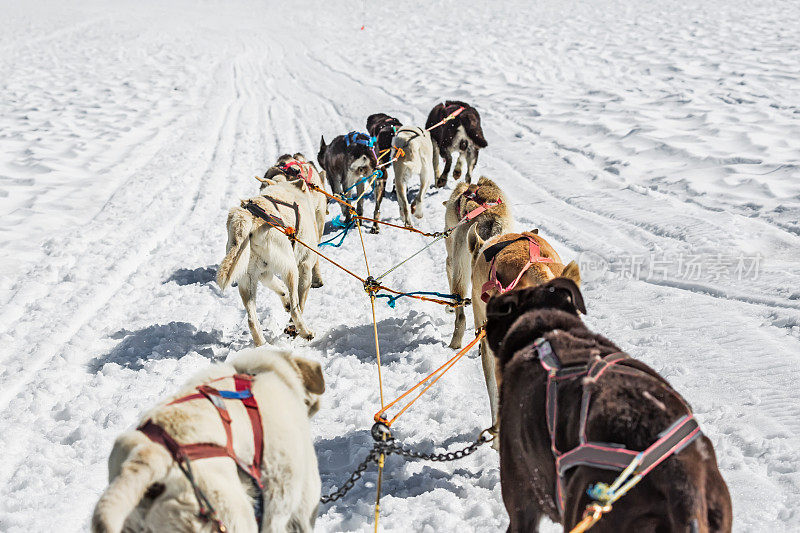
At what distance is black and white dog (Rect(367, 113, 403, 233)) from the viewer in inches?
336

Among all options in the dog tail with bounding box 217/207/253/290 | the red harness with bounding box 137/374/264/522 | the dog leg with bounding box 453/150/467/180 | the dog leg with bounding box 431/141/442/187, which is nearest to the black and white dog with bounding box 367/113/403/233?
the dog leg with bounding box 431/141/442/187

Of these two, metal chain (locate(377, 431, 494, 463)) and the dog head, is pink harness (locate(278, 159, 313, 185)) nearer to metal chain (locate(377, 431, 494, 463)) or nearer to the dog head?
metal chain (locate(377, 431, 494, 463))

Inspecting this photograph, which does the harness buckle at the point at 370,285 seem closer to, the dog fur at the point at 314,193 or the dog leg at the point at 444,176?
the dog fur at the point at 314,193

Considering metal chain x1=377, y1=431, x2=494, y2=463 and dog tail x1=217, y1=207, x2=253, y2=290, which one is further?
dog tail x1=217, y1=207, x2=253, y2=290

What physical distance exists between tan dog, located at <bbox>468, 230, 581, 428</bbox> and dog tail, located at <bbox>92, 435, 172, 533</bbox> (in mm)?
2017

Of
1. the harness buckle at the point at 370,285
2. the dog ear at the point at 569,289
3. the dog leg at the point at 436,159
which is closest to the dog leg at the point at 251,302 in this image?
the harness buckle at the point at 370,285

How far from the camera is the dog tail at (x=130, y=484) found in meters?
1.56

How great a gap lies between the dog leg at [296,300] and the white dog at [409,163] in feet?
8.95

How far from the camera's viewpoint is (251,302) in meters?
5.13

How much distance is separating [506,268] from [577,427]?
5.69 ft

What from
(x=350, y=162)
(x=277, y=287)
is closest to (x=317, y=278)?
(x=277, y=287)

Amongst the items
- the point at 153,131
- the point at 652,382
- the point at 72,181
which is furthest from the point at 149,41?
the point at 652,382

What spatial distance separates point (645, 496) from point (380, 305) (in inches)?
173

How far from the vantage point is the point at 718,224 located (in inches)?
262
